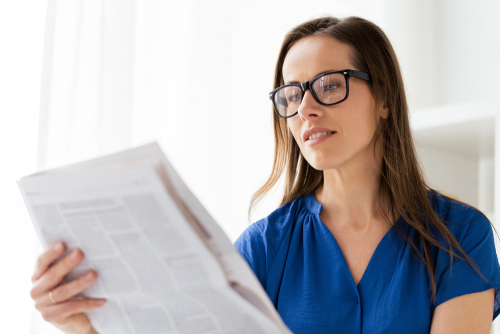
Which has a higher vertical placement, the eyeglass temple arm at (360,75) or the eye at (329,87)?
the eyeglass temple arm at (360,75)

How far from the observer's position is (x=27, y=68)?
4.04ft

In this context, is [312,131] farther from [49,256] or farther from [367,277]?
[49,256]

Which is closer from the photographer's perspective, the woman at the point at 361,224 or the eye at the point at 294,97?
the woman at the point at 361,224

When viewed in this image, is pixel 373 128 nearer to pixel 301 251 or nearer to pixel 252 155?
pixel 301 251

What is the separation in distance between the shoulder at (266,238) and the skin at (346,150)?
10cm

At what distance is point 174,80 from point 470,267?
3.78 ft

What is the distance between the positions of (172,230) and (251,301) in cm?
16

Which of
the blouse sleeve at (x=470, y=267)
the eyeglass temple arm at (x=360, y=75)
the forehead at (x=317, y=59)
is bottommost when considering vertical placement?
the blouse sleeve at (x=470, y=267)

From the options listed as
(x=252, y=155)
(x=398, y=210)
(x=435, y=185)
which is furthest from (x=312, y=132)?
(x=435, y=185)

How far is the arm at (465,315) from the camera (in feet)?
3.26

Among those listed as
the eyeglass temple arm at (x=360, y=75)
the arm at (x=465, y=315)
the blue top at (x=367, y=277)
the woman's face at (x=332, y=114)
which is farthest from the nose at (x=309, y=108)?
the arm at (x=465, y=315)

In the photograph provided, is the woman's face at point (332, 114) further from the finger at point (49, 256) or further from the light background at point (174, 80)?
the finger at point (49, 256)

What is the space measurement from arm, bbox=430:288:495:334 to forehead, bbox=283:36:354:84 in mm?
602

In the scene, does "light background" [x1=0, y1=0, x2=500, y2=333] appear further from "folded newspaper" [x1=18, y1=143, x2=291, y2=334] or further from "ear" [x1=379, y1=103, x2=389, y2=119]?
"folded newspaper" [x1=18, y1=143, x2=291, y2=334]
